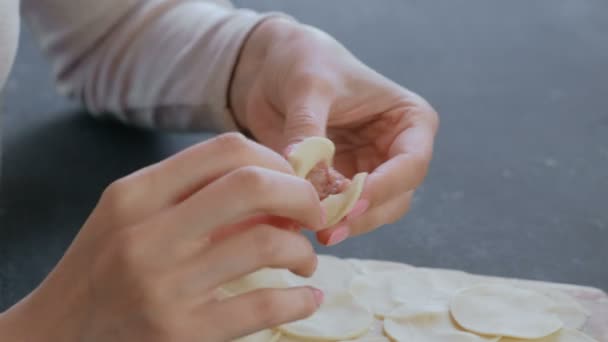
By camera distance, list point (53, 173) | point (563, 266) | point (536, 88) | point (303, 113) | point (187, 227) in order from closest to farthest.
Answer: point (187, 227)
point (303, 113)
point (563, 266)
point (53, 173)
point (536, 88)

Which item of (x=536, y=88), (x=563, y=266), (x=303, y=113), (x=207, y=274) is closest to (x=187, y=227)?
(x=207, y=274)

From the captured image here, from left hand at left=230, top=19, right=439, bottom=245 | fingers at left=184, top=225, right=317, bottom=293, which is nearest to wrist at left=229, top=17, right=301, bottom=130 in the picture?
left hand at left=230, top=19, right=439, bottom=245

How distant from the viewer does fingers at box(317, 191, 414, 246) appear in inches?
22.9

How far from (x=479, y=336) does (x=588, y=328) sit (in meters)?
0.09

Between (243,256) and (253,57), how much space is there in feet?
1.22

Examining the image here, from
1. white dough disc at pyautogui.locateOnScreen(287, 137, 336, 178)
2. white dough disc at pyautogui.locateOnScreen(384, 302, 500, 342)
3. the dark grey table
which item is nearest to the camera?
white dough disc at pyautogui.locateOnScreen(287, 137, 336, 178)

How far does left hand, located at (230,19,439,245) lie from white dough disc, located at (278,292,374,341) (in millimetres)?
73

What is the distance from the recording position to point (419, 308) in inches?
27.0

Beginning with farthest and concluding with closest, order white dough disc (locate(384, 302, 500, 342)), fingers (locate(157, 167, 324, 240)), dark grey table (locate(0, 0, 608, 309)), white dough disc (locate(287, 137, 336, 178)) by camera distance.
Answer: dark grey table (locate(0, 0, 608, 309)), white dough disc (locate(384, 302, 500, 342)), white dough disc (locate(287, 137, 336, 178)), fingers (locate(157, 167, 324, 240))

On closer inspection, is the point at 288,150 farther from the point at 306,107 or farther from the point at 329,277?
the point at 329,277

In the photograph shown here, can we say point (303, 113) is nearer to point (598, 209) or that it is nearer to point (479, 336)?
point (479, 336)

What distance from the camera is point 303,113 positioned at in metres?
0.63

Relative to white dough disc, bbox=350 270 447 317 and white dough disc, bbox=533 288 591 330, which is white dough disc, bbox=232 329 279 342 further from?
white dough disc, bbox=533 288 591 330

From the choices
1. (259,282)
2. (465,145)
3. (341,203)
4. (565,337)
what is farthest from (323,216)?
(465,145)
